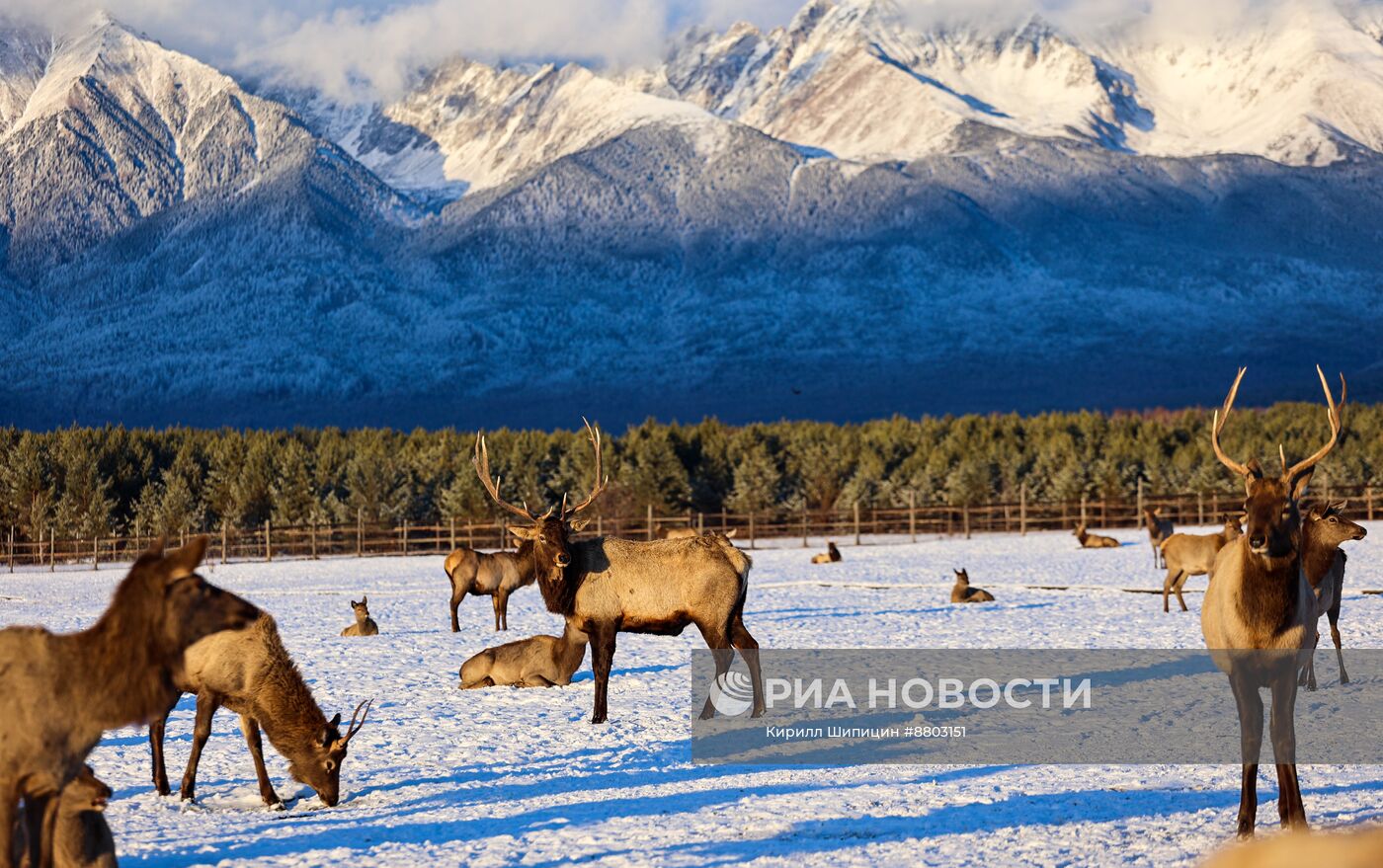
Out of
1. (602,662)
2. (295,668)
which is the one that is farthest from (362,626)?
(295,668)

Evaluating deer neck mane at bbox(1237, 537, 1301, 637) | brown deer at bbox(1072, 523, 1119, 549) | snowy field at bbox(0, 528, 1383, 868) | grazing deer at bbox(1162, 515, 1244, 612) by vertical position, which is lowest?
snowy field at bbox(0, 528, 1383, 868)

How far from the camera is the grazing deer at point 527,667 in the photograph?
15820mm

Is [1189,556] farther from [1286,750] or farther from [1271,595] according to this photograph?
[1286,750]

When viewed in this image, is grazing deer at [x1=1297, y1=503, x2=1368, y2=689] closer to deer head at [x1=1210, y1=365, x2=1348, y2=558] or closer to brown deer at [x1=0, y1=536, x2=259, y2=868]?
deer head at [x1=1210, y1=365, x2=1348, y2=558]

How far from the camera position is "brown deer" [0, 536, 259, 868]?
7359 millimetres

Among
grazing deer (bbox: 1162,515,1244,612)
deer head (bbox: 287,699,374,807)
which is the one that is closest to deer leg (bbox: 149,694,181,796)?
deer head (bbox: 287,699,374,807)

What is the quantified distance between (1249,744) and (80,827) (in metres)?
6.42

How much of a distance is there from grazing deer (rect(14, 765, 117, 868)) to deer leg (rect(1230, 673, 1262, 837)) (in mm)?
6108

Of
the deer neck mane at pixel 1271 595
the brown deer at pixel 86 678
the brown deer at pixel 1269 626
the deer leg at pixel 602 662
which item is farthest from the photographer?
the deer leg at pixel 602 662

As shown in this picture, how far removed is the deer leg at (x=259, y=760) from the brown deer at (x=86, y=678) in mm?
2827

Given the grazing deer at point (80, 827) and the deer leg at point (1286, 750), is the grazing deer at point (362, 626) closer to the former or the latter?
the grazing deer at point (80, 827)

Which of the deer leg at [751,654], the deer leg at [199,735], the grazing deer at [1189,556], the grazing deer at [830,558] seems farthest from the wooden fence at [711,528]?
the deer leg at [199,735]

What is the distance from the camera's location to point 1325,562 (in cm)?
1473

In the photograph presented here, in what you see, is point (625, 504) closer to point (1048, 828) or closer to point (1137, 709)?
point (1137, 709)
